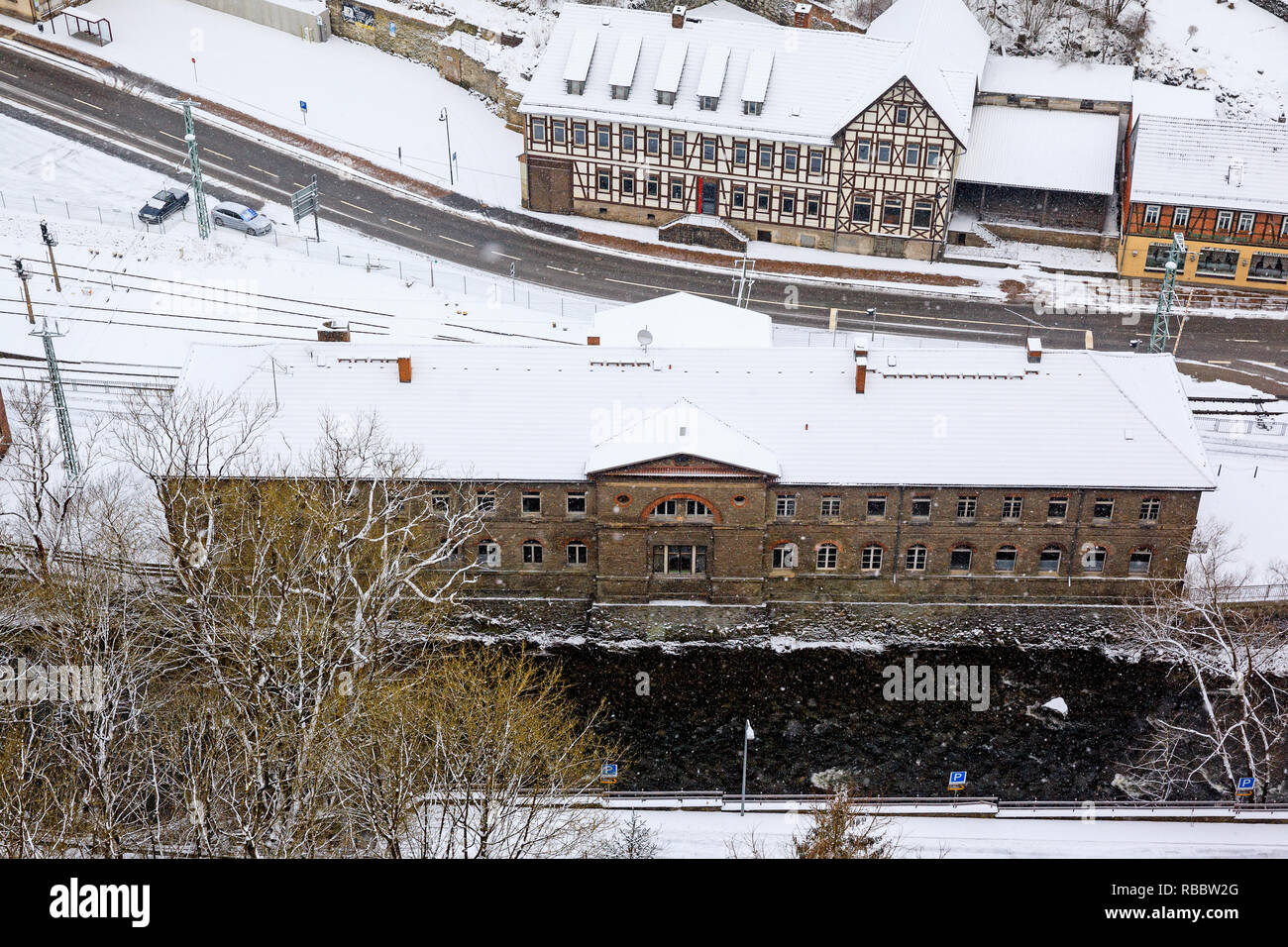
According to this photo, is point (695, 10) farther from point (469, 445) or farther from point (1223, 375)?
point (469, 445)

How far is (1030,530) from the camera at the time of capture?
66.9 metres

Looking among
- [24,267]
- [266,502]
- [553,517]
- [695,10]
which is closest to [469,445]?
[553,517]

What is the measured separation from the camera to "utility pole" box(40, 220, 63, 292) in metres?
86.0

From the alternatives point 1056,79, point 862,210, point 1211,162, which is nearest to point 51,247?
point 862,210

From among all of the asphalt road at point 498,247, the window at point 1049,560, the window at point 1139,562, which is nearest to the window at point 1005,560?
the window at point 1049,560

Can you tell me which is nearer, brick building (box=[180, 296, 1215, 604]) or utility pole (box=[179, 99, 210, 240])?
brick building (box=[180, 296, 1215, 604])

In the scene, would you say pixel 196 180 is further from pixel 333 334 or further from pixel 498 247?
pixel 333 334

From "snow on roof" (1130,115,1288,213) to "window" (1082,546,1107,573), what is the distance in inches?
1338

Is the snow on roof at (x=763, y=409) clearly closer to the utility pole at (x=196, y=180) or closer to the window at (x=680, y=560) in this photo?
the window at (x=680, y=560)

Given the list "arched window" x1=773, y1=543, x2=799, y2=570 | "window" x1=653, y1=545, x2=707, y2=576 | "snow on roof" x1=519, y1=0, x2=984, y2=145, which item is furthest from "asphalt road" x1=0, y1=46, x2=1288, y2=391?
"window" x1=653, y1=545, x2=707, y2=576

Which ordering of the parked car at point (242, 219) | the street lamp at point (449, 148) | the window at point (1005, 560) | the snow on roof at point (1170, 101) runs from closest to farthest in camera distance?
the window at point (1005, 560) → the parked car at point (242, 219) → the snow on roof at point (1170, 101) → the street lamp at point (449, 148)

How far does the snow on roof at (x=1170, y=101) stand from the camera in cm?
9800

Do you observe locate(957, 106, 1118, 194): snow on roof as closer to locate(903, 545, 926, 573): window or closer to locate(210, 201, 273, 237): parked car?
locate(903, 545, 926, 573): window

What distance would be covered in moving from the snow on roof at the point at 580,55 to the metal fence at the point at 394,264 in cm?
1409
